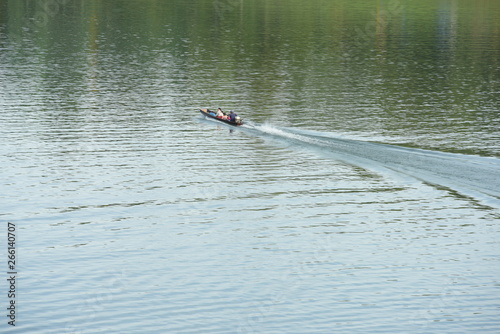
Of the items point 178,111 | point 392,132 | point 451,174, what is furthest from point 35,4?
point 451,174

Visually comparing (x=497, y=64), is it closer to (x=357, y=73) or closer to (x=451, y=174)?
(x=357, y=73)

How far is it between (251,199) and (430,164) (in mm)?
14047

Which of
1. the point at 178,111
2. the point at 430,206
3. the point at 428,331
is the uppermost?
the point at 178,111

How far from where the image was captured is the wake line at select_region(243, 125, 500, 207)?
50.5m

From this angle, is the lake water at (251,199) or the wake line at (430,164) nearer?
the lake water at (251,199)

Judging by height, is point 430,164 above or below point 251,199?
above

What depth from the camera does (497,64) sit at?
11850cm

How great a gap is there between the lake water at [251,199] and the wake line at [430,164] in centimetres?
15

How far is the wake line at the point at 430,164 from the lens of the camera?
50.5 m

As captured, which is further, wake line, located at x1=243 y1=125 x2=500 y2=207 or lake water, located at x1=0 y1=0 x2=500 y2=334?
wake line, located at x1=243 y1=125 x2=500 y2=207

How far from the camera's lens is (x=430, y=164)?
54719mm

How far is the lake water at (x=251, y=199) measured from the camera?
36.4 meters

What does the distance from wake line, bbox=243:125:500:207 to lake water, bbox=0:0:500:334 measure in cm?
15

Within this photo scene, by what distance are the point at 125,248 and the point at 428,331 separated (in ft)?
57.4
